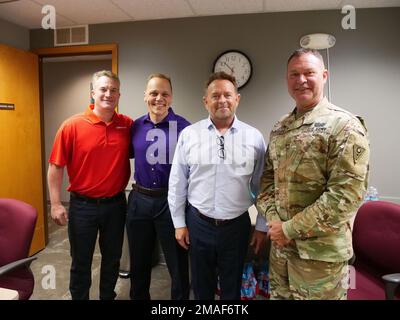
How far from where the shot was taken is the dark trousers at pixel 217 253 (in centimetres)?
157

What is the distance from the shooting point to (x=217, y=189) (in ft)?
5.14

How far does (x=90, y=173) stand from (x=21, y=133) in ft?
5.78

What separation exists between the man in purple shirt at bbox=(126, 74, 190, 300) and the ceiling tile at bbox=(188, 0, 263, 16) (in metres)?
1.18

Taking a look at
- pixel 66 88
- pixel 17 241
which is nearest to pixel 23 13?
pixel 66 88

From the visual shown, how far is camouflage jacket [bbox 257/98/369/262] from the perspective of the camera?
118 centimetres

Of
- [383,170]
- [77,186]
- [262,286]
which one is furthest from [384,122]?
[77,186]

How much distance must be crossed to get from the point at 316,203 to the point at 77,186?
145 cm

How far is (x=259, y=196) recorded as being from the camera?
1.50 meters

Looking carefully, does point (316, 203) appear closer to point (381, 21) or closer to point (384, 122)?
point (384, 122)

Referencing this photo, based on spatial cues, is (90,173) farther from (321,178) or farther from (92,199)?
(321,178)

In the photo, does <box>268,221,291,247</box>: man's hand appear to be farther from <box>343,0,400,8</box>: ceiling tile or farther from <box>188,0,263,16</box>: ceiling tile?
<box>343,0,400,8</box>: ceiling tile

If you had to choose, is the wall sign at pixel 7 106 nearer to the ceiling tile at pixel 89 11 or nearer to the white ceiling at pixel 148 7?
the white ceiling at pixel 148 7

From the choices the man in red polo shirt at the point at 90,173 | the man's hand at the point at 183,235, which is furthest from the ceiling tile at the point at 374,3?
the man's hand at the point at 183,235

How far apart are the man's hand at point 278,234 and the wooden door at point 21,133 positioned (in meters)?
2.79
